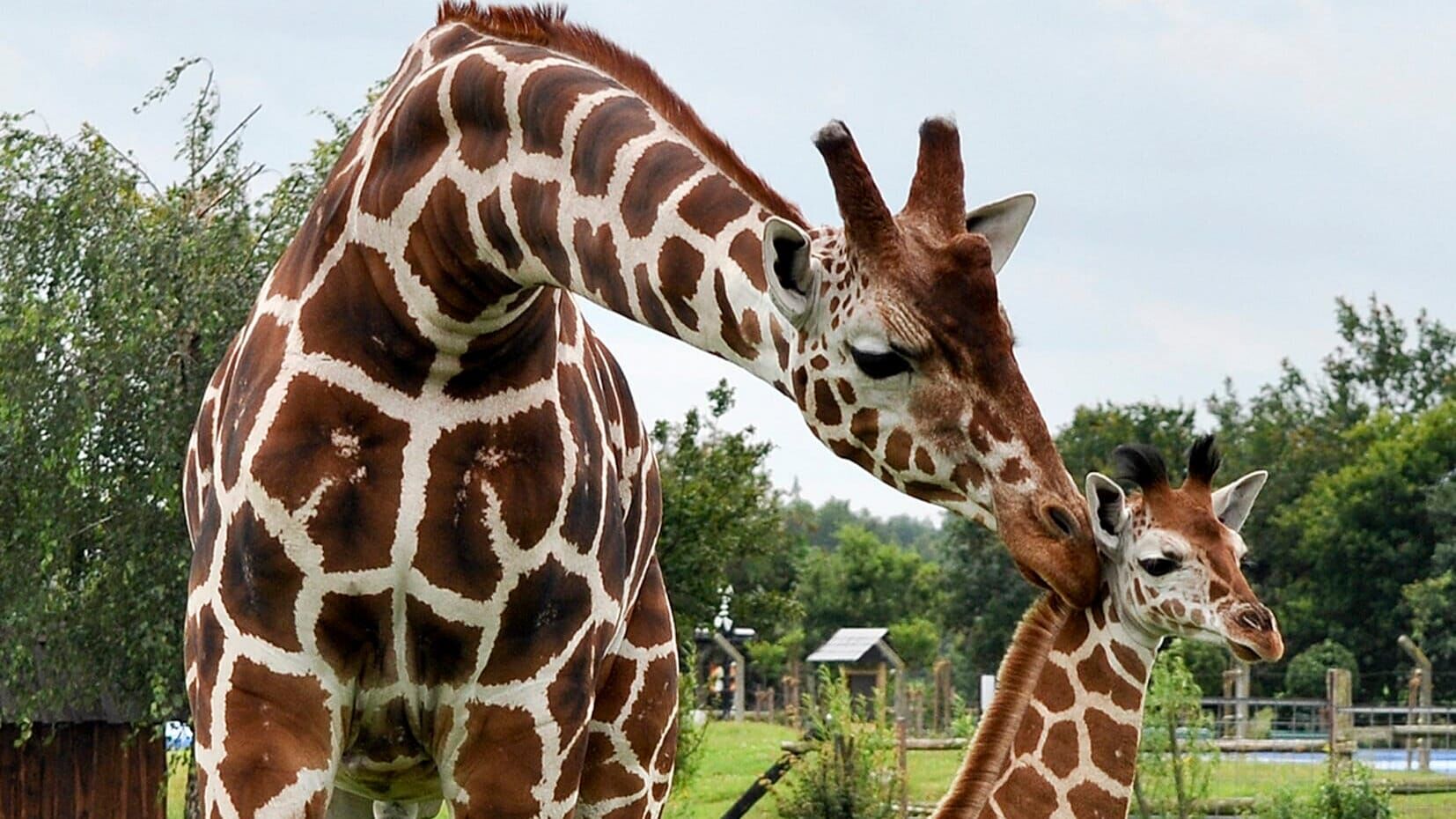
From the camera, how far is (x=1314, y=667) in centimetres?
3559

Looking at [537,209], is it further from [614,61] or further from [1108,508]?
[1108,508]

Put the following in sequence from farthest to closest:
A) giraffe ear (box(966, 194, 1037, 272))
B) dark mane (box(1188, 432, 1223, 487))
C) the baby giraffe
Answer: dark mane (box(1188, 432, 1223, 487)) → the baby giraffe → giraffe ear (box(966, 194, 1037, 272))

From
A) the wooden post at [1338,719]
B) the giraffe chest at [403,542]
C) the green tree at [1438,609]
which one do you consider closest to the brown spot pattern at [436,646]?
the giraffe chest at [403,542]

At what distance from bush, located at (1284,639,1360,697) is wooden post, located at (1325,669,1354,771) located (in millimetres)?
15094

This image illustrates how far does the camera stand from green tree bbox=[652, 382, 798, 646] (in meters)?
16.5

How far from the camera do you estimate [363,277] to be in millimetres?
3932

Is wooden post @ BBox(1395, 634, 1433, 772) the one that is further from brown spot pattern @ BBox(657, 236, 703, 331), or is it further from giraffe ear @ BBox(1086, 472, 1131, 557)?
brown spot pattern @ BBox(657, 236, 703, 331)

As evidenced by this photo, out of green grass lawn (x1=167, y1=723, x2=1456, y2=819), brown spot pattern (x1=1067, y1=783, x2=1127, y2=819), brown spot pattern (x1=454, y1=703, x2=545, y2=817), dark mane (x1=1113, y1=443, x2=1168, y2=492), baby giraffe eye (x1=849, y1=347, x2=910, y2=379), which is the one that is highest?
dark mane (x1=1113, y1=443, x2=1168, y2=492)

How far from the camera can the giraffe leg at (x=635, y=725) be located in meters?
5.01

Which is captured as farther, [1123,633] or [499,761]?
[1123,633]

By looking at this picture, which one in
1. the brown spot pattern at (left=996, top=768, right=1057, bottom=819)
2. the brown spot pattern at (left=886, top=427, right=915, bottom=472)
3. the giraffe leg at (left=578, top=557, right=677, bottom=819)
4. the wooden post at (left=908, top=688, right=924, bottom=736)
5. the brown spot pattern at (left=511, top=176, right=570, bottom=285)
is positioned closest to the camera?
the brown spot pattern at (left=886, top=427, right=915, bottom=472)

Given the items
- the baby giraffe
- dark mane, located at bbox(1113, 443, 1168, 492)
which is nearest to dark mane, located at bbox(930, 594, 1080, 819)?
the baby giraffe

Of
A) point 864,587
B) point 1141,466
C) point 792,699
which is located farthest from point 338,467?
point 864,587

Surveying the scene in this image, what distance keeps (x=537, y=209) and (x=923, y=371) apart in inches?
36.7
